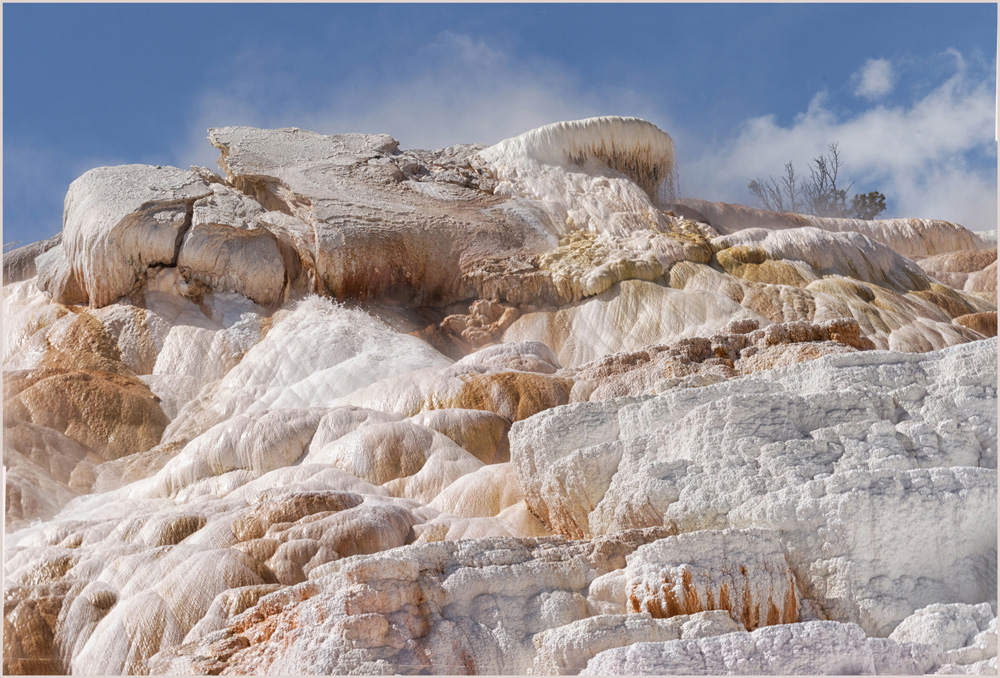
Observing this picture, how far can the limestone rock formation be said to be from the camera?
10.4ft

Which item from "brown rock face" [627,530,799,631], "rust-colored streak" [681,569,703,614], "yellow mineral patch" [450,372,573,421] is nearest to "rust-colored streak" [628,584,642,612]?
"brown rock face" [627,530,799,631]

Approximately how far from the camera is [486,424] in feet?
19.0

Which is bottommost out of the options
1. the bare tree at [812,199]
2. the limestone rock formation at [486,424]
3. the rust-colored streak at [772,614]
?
the rust-colored streak at [772,614]

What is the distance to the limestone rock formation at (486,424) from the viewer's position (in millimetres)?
3180

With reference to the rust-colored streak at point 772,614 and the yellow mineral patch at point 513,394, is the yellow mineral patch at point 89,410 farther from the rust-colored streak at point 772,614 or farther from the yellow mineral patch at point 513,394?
the rust-colored streak at point 772,614

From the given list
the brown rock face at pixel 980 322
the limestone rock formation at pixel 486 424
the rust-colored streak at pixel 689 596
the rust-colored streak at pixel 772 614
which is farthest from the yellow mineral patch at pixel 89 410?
the brown rock face at pixel 980 322

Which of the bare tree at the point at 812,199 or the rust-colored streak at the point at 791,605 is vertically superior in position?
the bare tree at the point at 812,199

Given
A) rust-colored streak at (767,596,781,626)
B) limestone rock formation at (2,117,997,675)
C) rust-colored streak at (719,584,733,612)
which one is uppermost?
limestone rock formation at (2,117,997,675)

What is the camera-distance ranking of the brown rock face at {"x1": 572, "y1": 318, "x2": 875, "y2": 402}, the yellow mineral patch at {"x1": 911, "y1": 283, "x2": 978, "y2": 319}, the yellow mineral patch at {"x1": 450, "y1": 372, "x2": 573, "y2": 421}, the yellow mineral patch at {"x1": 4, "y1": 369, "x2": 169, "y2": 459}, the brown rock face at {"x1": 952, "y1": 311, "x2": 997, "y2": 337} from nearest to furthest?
1. the brown rock face at {"x1": 572, "y1": 318, "x2": 875, "y2": 402}
2. the yellow mineral patch at {"x1": 450, "y1": 372, "x2": 573, "y2": 421}
3. the yellow mineral patch at {"x1": 4, "y1": 369, "x2": 169, "y2": 459}
4. the brown rock face at {"x1": 952, "y1": 311, "x2": 997, "y2": 337}
5. the yellow mineral patch at {"x1": 911, "y1": 283, "x2": 978, "y2": 319}

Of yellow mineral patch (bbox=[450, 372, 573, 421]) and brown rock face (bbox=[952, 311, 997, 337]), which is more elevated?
brown rock face (bbox=[952, 311, 997, 337])

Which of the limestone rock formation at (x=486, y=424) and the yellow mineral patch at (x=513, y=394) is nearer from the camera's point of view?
the limestone rock formation at (x=486, y=424)

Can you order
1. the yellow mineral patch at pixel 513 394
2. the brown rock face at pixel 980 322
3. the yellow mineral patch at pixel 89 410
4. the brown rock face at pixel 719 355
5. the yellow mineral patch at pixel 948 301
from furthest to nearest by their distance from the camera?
the yellow mineral patch at pixel 948 301 → the brown rock face at pixel 980 322 → the yellow mineral patch at pixel 89 410 → the yellow mineral patch at pixel 513 394 → the brown rock face at pixel 719 355

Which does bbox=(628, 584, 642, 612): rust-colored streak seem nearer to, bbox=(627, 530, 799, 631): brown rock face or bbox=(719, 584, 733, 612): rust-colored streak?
bbox=(627, 530, 799, 631): brown rock face

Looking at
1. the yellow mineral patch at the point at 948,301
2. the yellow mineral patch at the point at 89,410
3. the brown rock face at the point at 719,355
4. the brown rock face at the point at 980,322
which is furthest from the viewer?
the yellow mineral patch at the point at 948,301
